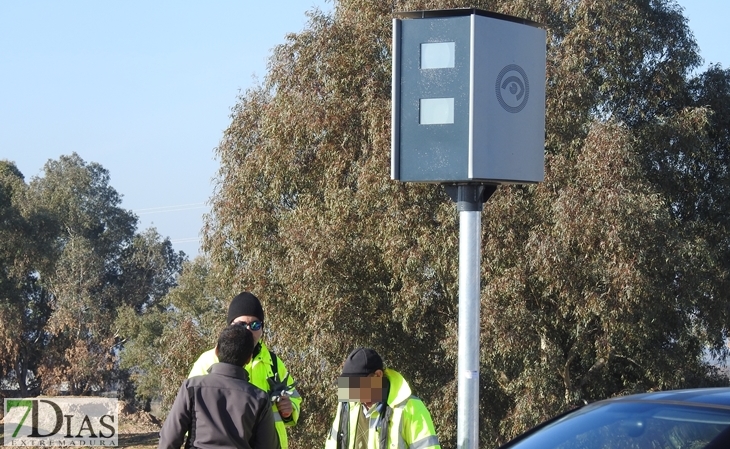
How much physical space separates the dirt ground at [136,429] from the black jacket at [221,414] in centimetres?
3784

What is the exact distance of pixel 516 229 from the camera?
1842 cm

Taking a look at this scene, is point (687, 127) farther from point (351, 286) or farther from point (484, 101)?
point (484, 101)

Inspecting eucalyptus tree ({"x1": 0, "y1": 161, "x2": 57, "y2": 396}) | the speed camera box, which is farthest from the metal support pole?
eucalyptus tree ({"x1": 0, "y1": 161, "x2": 57, "y2": 396})

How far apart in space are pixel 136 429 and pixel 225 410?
4349 cm

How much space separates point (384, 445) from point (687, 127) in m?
16.5

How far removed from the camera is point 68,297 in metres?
52.2

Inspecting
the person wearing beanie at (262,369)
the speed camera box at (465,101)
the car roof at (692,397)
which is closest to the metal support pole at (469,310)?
the speed camera box at (465,101)

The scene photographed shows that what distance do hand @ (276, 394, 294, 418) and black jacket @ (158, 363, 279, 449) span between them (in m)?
0.54

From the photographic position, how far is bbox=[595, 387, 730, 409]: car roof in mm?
3555

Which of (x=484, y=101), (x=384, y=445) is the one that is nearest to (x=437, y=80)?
(x=484, y=101)

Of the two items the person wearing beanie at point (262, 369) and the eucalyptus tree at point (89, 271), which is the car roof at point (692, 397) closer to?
the person wearing beanie at point (262, 369)

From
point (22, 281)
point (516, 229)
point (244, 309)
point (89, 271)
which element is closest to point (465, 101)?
point (244, 309)

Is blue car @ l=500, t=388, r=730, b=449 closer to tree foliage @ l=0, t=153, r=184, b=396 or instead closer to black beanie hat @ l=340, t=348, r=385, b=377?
black beanie hat @ l=340, t=348, r=385, b=377

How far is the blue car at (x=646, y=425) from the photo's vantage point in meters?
3.36
